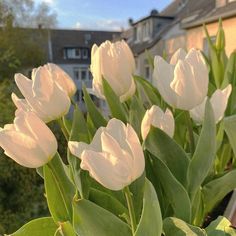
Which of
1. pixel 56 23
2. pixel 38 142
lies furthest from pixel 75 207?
pixel 56 23

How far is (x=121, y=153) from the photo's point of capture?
1.07 ft

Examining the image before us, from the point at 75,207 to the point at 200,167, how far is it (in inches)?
5.8

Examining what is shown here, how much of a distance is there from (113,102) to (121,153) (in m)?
0.15

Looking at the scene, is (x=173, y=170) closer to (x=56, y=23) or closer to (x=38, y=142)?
(x=38, y=142)

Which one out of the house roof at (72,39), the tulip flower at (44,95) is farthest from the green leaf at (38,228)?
the house roof at (72,39)

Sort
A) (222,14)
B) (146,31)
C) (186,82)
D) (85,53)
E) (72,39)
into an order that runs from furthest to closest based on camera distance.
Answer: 1. (72,39)
2. (85,53)
3. (146,31)
4. (222,14)
5. (186,82)

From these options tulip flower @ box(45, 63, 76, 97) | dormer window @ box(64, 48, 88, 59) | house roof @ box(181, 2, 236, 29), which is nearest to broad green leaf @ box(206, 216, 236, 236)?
tulip flower @ box(45, 63, 76, 97)

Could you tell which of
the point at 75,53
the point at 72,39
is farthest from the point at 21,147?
the point at 72,39

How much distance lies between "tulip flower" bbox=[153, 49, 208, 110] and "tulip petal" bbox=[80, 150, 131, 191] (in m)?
0.14

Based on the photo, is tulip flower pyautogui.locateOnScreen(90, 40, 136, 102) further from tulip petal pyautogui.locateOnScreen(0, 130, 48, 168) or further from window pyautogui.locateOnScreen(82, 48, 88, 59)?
window pyautogui.locateOnScreen(82, 48, 88, 59)

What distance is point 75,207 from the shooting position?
35 centimetres

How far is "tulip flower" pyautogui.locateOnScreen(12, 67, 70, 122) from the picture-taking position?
1.34 feet

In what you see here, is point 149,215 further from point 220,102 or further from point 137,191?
point 220,102

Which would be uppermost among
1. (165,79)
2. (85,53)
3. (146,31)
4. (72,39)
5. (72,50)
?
(165,79)
